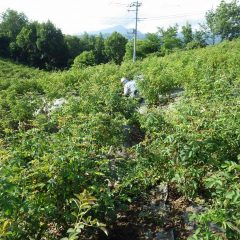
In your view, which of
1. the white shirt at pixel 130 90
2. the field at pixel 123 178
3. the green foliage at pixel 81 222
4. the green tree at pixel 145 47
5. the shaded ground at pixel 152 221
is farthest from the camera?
the green tree at pixel 145 47

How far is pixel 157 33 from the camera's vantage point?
49.5m

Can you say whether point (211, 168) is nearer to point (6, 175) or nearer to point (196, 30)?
point (6, 175)

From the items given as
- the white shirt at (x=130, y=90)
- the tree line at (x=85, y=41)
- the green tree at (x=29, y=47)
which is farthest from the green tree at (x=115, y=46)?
the white shirt at (x=130, y=90)

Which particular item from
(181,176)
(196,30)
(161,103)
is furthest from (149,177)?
(196,30)

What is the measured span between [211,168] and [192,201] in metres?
0.58

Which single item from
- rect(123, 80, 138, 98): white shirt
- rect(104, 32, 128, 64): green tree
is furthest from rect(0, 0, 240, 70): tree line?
rect(123, 80, 138, 98): white shirt

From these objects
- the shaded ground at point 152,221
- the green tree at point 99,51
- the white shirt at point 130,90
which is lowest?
the shaded ground at point 152,221

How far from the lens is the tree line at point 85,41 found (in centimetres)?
4469

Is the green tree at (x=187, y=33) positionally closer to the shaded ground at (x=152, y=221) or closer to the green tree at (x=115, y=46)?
the green tree at (x=115, y=46)

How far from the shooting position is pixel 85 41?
54781mm

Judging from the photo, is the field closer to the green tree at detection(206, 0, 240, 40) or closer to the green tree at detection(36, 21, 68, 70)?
the green tree at detection(36, 21, 68, 70)

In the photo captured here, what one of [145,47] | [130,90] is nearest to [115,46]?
[145,47]

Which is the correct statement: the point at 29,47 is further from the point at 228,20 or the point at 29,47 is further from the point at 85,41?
the point at 228,20

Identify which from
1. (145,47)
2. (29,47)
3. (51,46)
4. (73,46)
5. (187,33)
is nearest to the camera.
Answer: (145,47)
